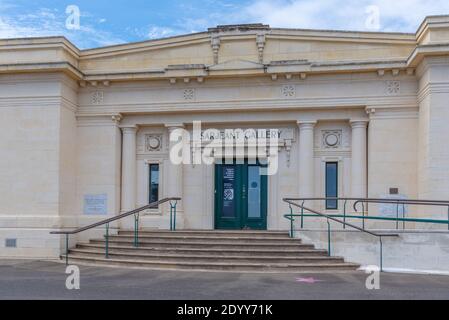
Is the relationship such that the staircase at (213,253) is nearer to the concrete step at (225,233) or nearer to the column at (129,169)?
the concrete step at (225,233)

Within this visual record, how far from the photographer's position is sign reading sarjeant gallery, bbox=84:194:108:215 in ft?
56.0

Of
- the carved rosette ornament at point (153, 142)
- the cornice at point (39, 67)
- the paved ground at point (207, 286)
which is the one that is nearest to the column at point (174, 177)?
the carved rosette ornament at point (153, 142)

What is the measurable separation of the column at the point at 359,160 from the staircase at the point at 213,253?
2.81m

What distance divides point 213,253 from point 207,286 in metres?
3.23

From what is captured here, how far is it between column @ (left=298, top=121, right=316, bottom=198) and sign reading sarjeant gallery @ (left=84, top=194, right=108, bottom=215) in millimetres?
5986

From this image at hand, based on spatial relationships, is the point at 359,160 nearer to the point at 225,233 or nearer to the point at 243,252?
the point at 225,233

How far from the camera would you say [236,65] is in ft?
54.1

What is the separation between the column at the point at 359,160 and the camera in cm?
1622

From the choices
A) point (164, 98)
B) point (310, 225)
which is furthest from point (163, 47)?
point (310, 225)

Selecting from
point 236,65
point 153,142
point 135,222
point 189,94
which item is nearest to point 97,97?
point 153,142
